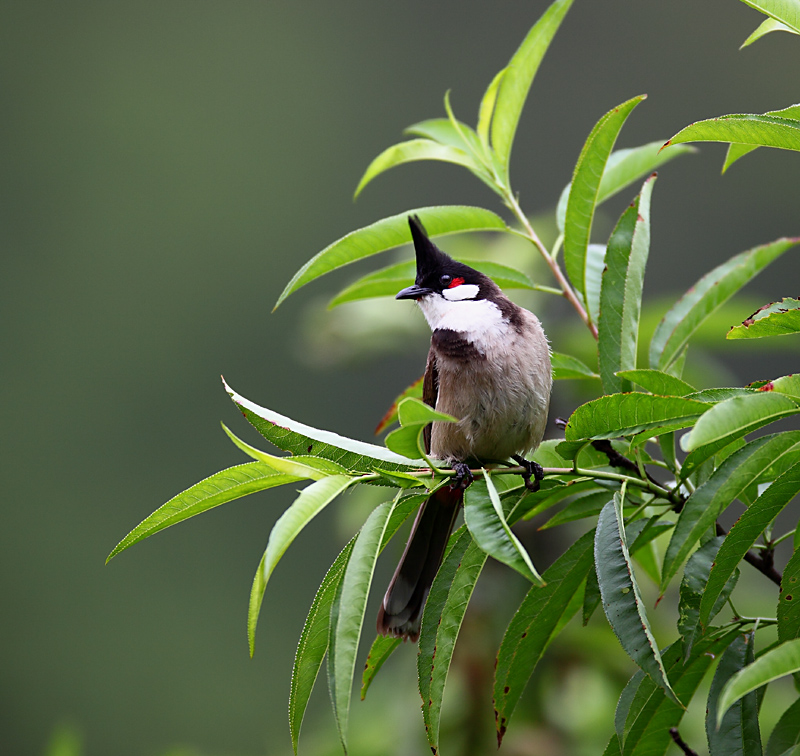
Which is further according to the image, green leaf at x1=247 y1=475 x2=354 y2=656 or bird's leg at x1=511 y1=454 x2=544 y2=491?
bird's leg at x1=511 y1=454 x2=544 y2=491

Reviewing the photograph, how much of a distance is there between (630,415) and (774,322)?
12 centimetres

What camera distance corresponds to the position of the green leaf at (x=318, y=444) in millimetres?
594

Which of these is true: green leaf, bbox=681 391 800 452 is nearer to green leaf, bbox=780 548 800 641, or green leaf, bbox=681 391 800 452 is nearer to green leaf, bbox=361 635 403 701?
green leaf, bbox=780 548 800 641

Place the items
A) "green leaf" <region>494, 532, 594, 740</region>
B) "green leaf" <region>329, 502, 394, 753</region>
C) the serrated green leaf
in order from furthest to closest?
the serrated green leaf → "green leaf" <region>494, 532, 594, 740</region> → "green leaf" <region>329, 502, 394, 753</region>

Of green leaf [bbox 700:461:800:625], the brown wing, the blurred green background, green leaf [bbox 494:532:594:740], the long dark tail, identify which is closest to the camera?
green leaf [bbox 700:461:800:625]

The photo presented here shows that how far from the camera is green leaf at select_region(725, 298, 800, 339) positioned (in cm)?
54

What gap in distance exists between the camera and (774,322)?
0.55 m


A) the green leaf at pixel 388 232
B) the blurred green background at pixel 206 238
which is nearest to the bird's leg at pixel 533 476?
the green leaf at pixel 388 232

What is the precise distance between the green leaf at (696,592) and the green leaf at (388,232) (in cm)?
40

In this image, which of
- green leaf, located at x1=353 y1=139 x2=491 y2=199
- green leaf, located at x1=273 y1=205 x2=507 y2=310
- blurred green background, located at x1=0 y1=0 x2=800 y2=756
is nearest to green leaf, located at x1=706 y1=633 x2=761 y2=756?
green leaf, located at x1=273 y1=205 x2=507 y2=310

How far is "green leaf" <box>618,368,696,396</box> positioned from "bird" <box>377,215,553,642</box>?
398 millimetres

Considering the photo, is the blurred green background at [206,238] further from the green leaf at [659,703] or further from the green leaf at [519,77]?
the green leaf at [659,703]

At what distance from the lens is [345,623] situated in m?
0.49

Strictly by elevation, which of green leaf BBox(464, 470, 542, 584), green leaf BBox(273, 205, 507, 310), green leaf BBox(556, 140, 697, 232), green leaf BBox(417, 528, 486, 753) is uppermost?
green leaf BBox(556, 140, 697, 232)
